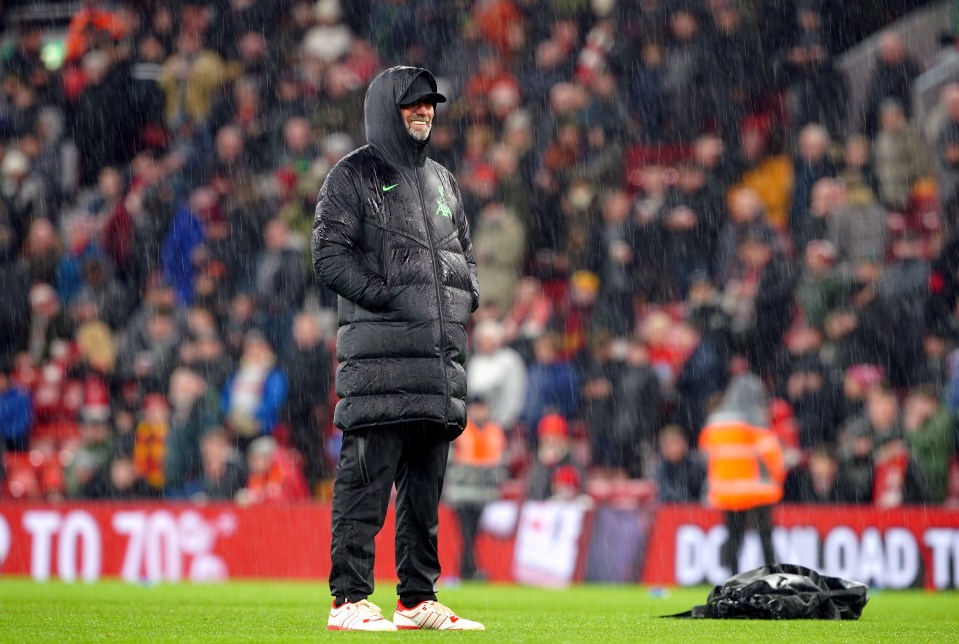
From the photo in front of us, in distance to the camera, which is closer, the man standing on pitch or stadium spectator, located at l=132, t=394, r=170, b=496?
the man standing on pitch

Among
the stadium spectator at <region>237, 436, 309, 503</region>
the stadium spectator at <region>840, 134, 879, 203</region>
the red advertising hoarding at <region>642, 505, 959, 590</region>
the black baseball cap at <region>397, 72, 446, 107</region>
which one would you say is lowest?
the red advertising hoarding at <region>642, 505, 959, 590</region>

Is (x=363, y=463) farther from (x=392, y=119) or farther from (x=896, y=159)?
(x=896, y=159)

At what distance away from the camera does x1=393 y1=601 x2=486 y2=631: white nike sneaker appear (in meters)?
7.37

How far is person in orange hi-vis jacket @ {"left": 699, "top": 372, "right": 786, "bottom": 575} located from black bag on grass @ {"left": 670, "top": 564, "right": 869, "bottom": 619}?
3.01 metres

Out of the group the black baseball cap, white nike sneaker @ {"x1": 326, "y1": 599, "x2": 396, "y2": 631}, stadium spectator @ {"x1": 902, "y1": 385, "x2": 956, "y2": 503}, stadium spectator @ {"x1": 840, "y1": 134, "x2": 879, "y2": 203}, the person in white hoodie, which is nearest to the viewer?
white nike sneaker @ {"x1": 326, "y1": 599, "x2": 396, "y2": 631}

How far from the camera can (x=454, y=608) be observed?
10414mm

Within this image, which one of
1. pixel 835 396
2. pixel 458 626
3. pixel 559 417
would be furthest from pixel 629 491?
pixel 458 626

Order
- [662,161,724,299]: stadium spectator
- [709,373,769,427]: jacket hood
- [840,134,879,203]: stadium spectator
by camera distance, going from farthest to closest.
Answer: [662,161,724,299]: stadium spectator, [840,134,879,203]: stadium spectator, [709,373,769,427]: jacket hood

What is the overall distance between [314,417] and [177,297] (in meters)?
3.15

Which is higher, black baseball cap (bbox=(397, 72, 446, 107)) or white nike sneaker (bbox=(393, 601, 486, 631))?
black baseball cap (bbox=(397, 72, 446, 107))

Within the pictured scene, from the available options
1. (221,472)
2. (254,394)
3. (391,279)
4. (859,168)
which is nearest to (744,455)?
(859,168)

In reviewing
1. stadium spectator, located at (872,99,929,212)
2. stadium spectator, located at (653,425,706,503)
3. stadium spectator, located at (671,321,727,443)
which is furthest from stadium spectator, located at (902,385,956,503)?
stadium spectator, located at (872,99,929,212)

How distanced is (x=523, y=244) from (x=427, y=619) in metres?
10.3

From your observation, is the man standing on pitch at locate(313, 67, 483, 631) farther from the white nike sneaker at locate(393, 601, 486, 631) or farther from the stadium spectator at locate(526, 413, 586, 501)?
the stadium spectator at locate(526, 413, 586, 501)
